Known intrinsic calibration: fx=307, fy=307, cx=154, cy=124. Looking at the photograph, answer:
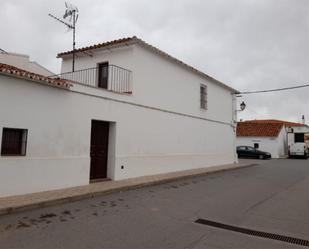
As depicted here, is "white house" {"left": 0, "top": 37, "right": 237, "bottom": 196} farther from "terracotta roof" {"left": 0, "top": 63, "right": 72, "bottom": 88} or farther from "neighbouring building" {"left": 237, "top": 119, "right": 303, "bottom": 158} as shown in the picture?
"neighbouring building" {"left": 237, "top": 119, "right": 303, "bottom": 158}

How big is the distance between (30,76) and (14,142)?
1827 millimetres

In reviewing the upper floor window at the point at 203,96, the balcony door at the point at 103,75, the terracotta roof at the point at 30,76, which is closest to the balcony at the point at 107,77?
the balcony door at the point at 103,75

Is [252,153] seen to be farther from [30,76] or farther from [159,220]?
[30,76]

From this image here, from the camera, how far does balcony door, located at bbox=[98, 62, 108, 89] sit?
13141mm

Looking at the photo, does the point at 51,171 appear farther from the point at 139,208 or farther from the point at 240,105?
the point at 240,105

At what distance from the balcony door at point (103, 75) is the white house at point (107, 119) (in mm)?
46

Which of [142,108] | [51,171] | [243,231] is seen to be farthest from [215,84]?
[243,231]

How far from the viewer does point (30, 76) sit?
827cm

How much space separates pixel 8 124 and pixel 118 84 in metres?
5.48

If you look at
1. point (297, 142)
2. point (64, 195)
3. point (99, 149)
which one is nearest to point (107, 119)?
point (99, 149)

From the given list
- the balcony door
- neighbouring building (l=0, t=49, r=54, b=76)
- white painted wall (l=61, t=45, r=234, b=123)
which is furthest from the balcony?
neighbouring building (l=0, t=49, r=54, b=76)

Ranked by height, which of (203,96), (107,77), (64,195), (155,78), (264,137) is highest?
(203,96)

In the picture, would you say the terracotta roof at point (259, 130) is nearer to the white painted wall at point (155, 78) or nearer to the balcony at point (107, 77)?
the white painted wall at point (155, 78)

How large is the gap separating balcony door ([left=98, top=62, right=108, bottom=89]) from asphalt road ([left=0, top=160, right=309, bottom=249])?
5285 mm
